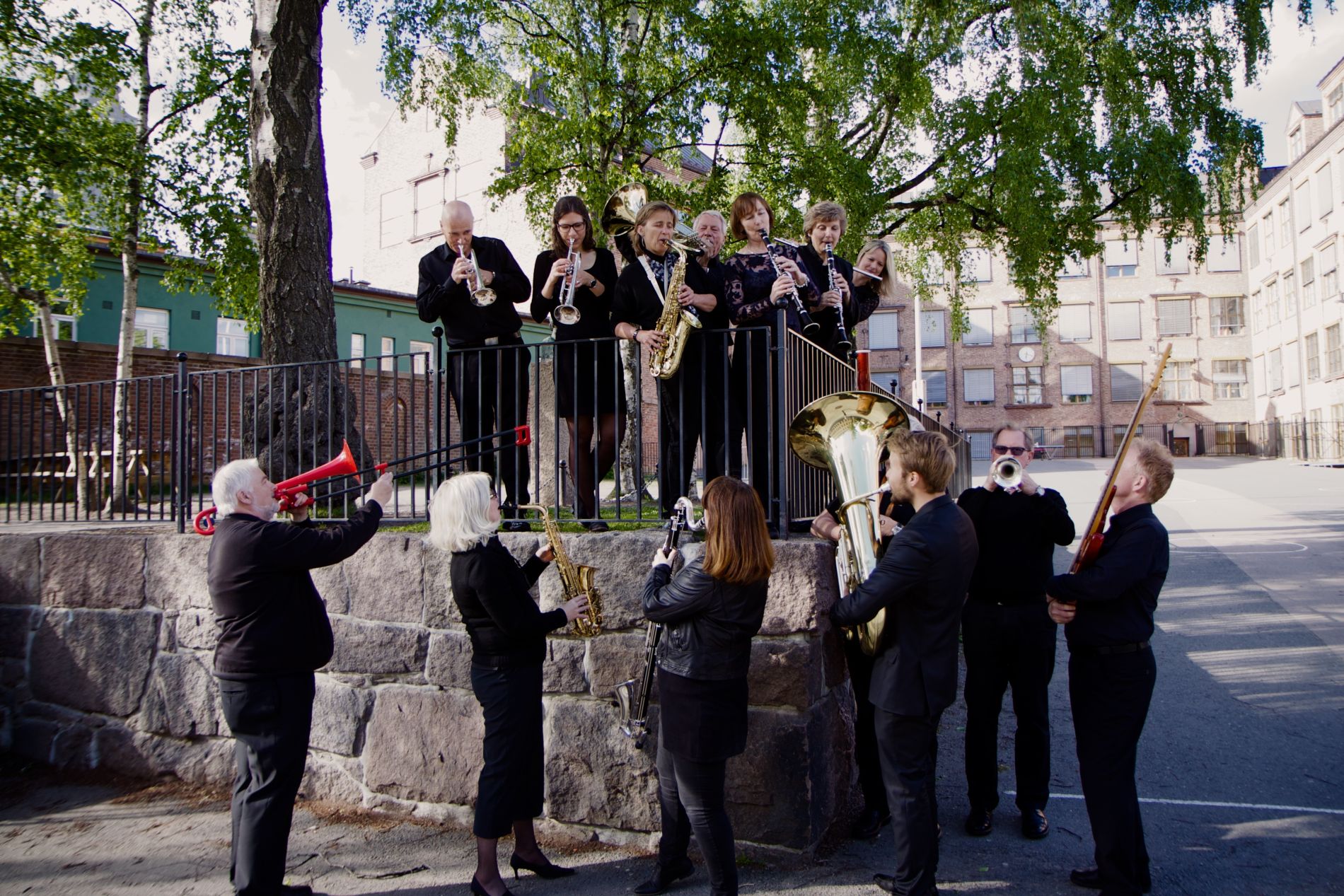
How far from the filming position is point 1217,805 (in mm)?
4891

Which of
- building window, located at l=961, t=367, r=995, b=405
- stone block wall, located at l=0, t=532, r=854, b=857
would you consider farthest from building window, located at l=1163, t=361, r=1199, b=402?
stone block wall, located at l=0, t=532, r=854, b=857

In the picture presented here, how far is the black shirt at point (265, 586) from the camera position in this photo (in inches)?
159

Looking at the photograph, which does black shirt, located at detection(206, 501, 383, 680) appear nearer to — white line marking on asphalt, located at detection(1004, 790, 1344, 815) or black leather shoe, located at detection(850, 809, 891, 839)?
black leather shoe, located at detection(850, 809, 891, 839)

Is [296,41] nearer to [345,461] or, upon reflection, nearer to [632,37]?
[345,461]

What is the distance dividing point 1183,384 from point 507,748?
52.9m

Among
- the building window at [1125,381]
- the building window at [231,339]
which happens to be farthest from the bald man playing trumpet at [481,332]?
the building window at [1125,381]

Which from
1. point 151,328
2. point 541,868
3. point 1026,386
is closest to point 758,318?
point 541,868

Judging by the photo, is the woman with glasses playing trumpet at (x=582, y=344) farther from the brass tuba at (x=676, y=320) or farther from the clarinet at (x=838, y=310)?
the clarinet at (x=838, y=310)

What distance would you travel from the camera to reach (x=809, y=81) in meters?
Result: 14.2

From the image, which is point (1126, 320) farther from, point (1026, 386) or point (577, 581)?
point (577, 581)

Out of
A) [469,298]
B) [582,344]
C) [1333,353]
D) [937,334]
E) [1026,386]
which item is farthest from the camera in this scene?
[937,334]

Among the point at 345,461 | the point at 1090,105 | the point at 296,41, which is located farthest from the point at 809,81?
the point at 345,461

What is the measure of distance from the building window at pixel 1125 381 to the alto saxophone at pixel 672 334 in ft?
162

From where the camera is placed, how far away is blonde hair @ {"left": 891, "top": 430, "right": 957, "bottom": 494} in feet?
12.7
